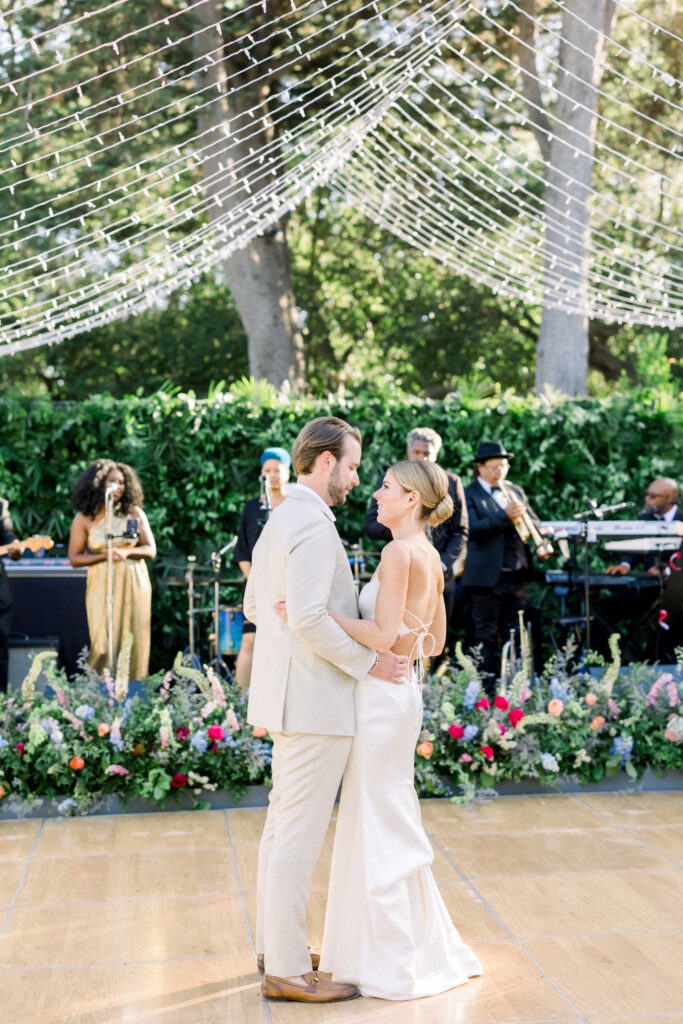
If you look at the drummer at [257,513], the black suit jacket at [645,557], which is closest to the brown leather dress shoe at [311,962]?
the drummer at [257,513]

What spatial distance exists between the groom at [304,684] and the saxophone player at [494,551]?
3.50 meters

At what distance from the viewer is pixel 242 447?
8.34 meters

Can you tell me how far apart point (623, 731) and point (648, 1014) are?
8.16ft

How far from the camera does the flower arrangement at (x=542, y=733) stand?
538 centimetres

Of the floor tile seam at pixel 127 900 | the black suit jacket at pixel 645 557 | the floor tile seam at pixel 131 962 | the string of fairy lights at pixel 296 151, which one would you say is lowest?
the floor tile seam at pixel 131 962

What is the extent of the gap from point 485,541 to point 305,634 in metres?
3.80

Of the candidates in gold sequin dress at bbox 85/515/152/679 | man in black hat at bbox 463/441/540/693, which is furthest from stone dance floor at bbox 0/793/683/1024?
gold sequin dress at bbox 85/515/152/679

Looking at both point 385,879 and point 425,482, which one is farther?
point 425,482

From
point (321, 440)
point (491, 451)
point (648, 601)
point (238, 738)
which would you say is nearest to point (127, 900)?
point (238, 738)

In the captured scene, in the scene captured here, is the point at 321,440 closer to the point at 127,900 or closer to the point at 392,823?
the point at 392,823

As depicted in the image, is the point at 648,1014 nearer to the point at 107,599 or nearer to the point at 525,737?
the point at 525,737

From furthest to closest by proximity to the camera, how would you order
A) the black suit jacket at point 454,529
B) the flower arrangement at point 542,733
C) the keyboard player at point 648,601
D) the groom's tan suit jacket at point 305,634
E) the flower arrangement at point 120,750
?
the keyboard player at point 648,601 → the black suit jacket at point 454,529 → the flower arrangement at point 542,733 → the flower arrangement at point 120,750 → the groom's tan suit jacket at point 305,634

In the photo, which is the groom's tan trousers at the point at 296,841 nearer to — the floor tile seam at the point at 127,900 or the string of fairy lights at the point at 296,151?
the floor tile seam at the point at 127,900

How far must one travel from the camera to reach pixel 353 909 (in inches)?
128
